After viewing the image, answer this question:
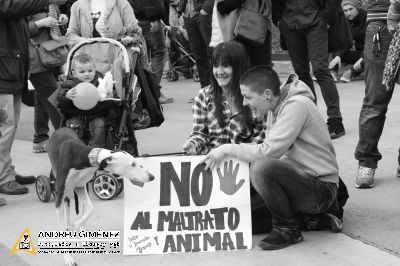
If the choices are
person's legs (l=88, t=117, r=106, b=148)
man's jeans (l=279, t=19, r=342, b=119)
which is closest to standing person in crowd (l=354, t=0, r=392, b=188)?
man's jeans (l=279, t=19, r=342, b=119)

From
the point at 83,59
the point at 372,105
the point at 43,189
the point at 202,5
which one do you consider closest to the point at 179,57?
the point at 202,5

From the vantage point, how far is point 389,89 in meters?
5.27

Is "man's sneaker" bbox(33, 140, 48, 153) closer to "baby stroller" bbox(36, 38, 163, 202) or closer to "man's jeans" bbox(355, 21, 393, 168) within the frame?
"baby stroller" bbox(36, 38, 163, 202)

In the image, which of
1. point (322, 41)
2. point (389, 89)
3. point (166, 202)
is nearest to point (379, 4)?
point (389, 89)

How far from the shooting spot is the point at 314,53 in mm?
7129

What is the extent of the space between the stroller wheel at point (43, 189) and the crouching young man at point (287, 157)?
5.50 feet

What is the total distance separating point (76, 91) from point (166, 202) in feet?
5.00

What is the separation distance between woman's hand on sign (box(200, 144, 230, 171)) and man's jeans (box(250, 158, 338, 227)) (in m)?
0.19

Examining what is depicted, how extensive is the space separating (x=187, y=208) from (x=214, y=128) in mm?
787

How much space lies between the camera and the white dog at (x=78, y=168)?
4074mm

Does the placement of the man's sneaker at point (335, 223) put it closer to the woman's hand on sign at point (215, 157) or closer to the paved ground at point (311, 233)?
the paved ground at point (311, 233)

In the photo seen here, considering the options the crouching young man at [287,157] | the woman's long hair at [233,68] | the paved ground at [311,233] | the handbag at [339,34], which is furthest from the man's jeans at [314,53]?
the crouching young man at [287,157]

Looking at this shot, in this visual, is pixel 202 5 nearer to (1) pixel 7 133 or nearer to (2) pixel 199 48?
(2) pixel 199 48

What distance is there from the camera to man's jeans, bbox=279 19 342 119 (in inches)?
278
